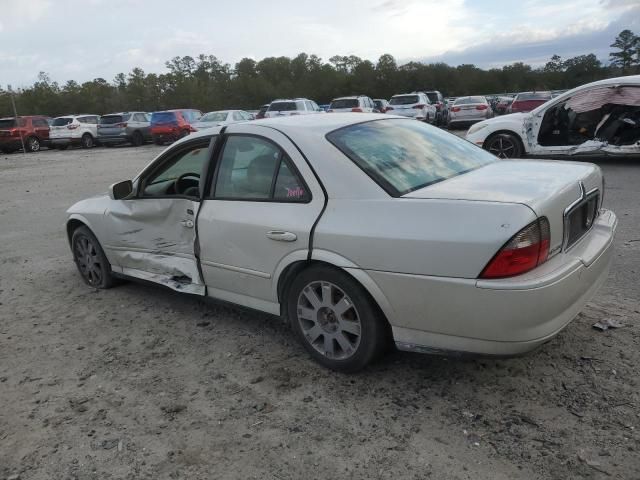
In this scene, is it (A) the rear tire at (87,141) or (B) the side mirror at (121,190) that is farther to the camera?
(A) the rear tire at (87,141)

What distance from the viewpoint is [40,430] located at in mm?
2973

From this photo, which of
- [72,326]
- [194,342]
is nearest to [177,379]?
[194,342]

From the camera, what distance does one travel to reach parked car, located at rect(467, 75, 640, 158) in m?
9.84

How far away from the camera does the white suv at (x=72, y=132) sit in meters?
27.1

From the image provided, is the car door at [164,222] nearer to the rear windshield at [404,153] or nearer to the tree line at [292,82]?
the rear windshield at [404,153]

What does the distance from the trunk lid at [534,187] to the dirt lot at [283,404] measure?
34.0 inches

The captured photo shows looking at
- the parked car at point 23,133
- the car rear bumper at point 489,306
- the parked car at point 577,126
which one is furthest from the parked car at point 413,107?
the car rear bumper at point 489,306

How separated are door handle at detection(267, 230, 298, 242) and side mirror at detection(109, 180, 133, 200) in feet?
5.89

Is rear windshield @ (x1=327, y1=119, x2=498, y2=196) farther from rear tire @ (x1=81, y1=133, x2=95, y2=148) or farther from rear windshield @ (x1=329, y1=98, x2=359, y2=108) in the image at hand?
rear tire @ (x1=81, y1=133, x2=95, y2=148)

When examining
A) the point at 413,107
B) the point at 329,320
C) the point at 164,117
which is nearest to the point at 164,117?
the point at 164,117

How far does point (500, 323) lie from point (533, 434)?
1.86 feet

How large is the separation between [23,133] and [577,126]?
25.5 meters

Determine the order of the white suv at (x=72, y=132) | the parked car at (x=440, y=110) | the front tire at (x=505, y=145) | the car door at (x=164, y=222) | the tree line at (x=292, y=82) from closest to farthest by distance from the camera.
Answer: the car door at (x=164, y=222) < the front tire at (x=505, y=145) < the white suv at (x=72, y=132) < the parked car at (x=440, y=110) < the tree line at (x=292, y=82)

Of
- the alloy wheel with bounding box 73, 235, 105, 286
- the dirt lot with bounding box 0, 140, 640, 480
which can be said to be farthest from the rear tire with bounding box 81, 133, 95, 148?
Answer: the dirt lot with bounding box 0, 140, 640, 480
